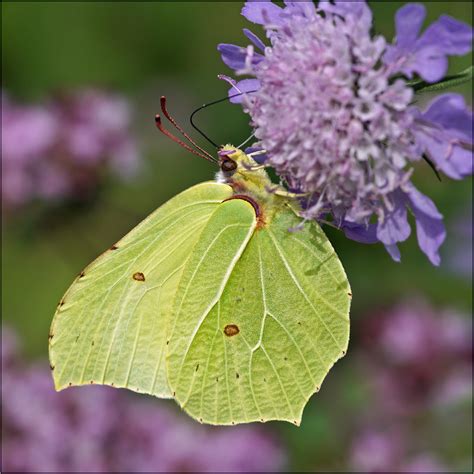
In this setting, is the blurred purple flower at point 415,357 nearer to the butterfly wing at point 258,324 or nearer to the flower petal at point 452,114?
the butterfly wing at point 258,324

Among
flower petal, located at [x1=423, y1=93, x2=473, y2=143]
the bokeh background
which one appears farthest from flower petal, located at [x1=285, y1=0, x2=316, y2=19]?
the bokeh background

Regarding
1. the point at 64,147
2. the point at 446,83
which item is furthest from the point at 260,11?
the point at 64,147

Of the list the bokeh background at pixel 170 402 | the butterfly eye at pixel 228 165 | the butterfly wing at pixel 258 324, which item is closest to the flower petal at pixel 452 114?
the butterfly wing at pixel 258 324

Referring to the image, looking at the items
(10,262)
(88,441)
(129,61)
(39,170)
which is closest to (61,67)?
(129,61)

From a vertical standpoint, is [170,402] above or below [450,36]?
below

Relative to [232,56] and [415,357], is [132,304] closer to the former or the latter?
[232,56]

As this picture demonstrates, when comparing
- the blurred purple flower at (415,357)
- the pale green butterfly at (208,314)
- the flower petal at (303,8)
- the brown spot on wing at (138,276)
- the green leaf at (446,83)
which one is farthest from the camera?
the blurred purple flower at (415,357)

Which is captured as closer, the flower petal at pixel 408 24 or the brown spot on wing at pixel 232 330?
the flower petal at pixel 408 24
